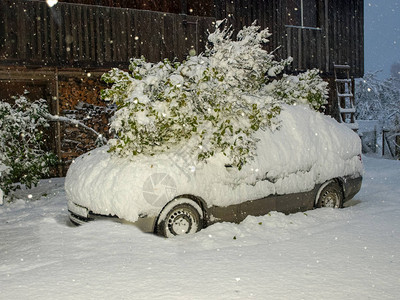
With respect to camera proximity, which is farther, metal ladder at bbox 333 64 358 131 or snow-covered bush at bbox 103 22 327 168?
metal ladder at bbox 333 64 358 131

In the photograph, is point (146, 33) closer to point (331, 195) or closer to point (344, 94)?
point (344, 94)

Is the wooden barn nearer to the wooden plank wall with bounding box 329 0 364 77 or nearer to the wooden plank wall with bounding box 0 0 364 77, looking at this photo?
the wooden plank wall with bounding box 0 0 364 77

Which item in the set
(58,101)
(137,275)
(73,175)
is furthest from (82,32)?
(137,275)

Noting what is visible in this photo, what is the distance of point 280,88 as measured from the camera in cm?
980

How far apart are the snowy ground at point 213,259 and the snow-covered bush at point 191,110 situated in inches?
45.3

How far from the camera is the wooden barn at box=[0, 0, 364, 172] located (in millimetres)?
11805

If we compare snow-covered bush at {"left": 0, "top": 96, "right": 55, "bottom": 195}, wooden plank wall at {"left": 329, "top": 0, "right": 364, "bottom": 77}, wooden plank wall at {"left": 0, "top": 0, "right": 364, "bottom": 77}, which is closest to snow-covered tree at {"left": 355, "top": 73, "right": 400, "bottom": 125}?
wooden plank wall at {"left": 329, "top": 0, "right": 364, "bottom": 77}

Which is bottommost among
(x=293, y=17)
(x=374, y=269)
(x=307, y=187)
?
(x=374, y=269)

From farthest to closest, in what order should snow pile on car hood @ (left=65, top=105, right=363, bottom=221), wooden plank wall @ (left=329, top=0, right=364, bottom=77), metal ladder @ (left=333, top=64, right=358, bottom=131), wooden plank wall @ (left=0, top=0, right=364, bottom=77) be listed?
wooden plank wall @ (left=329, top=0, right=364, bottom=77)
metal ladder @ (left=333, top=64, right=358, bottom=131)
wooden plank wall @ (left=0, top=0, right=364, bottom=77)
snow pile on car hood @ (left=65, top=105, right=363, bottom=221)

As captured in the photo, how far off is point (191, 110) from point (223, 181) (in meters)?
1.10

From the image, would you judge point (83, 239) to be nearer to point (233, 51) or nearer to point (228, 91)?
point (228, 91)

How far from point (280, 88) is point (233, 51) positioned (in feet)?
7.51

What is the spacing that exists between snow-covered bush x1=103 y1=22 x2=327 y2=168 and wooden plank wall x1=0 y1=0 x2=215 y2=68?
5.50 m

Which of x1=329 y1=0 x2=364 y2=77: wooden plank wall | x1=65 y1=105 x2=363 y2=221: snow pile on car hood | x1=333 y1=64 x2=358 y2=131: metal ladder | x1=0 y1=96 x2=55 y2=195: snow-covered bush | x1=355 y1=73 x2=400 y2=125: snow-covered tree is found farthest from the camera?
x1=355 y1=73 x2=400 y2=125: snow-covered tree
